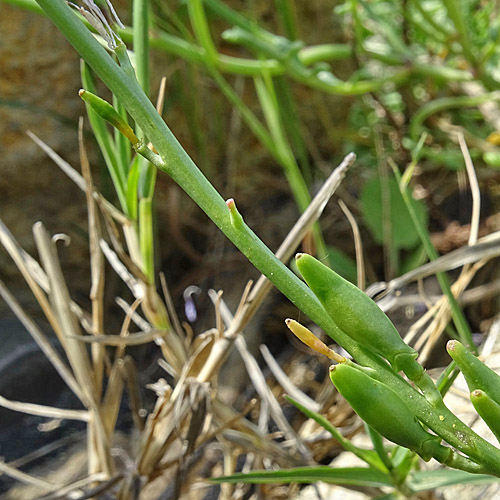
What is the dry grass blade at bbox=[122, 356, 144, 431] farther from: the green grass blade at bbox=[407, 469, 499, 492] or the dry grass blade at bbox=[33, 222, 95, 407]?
the green grass blade at bbox=[407, 469, 499, 492]

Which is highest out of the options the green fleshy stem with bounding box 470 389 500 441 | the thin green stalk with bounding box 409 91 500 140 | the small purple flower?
the thin green stalk with bounding box 409 91 500 140

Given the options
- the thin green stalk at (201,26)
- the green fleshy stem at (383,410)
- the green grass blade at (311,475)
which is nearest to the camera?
the green fleshy stem at (383,410)

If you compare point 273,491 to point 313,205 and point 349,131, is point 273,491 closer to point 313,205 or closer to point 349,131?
point 313,205

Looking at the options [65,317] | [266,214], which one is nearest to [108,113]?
[65,317]

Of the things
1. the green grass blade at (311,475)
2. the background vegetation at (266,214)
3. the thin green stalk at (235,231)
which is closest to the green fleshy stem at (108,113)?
the thin green stalk at (235,231)

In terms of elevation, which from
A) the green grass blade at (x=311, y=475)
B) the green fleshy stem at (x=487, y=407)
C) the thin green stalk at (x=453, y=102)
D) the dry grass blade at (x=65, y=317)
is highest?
the thin green stalk at (x=453, y=102)

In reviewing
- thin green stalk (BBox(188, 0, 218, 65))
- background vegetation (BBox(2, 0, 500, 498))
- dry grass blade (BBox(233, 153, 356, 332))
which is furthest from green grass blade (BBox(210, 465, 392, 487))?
thin green stalk (BBox(188, 0, 218, 65))

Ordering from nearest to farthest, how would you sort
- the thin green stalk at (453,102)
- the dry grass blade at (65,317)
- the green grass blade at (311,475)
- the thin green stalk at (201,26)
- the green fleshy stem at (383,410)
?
the green fleshy stem at (383,410), the green grass blade at (311,475), the dry grass blade at (65,317), the thin green stalk at (201,26), the thin green stalk at (453,102)

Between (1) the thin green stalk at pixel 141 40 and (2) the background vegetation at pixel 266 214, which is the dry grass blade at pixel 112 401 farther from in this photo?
(1) the thin green stalk at pixel 141 40
